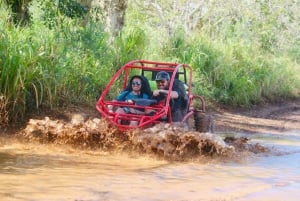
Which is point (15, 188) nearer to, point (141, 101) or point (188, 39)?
point (141, 101)

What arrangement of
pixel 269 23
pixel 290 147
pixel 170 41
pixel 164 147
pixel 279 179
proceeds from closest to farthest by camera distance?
pixel 279 179 < pixel 164 147 < pixel 290 147 < pixel 170 41 < pixel 269 23

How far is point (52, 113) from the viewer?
378 inches

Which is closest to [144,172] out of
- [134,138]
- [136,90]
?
[134,138]

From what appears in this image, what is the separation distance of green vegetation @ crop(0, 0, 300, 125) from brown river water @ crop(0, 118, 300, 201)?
1.10 m

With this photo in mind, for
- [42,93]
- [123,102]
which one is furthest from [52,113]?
[123,102]

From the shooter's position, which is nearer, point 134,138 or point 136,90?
point 134,138

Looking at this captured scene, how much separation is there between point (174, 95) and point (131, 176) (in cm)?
249

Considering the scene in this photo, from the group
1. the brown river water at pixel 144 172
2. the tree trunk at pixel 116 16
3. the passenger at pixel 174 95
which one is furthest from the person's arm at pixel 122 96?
the tree trunk at pixel 116 16

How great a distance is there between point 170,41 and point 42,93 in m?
8.01

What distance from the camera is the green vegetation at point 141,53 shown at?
8.91 metres

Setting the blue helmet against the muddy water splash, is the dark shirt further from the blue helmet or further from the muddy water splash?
the muddy water splash

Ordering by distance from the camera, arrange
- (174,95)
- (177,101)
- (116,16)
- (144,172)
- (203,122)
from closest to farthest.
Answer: (144,172)
(174,95)
(177,101)
(203,122)
(116,16)

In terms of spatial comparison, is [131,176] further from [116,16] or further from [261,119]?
[261,119]

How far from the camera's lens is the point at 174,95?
8914mm
